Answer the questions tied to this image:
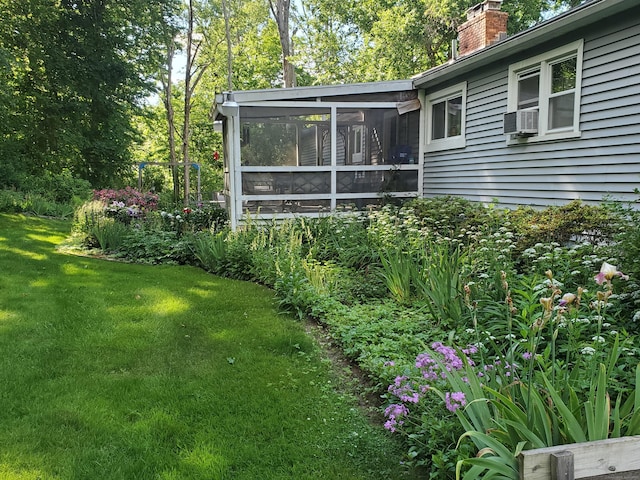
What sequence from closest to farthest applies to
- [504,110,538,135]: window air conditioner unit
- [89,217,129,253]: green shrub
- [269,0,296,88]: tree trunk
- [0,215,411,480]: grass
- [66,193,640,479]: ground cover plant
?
1. [66,193,640,479]: ground cover plant
2. [0,215,411,480]: grass
3. [504,110,538,135]: window air conditioner unit
4. [89,217,129,253]: green shrub
5. [269,0,296,88]: tree trunk

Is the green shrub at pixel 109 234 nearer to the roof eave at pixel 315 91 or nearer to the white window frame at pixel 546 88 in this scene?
the roof eave at pixel 315 91

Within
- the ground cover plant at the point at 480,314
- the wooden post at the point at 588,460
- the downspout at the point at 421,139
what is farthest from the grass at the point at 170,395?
the downspout at the point at 421,139


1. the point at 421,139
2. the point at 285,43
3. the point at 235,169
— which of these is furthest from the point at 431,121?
the point at 285,43

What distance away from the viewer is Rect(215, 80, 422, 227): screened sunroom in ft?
28.2

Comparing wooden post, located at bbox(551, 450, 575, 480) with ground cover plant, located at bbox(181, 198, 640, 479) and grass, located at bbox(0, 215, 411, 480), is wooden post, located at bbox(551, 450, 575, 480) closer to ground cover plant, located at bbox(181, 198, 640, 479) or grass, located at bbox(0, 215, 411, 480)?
ground cover plant, located at bbox(181, 198, 640, 479)

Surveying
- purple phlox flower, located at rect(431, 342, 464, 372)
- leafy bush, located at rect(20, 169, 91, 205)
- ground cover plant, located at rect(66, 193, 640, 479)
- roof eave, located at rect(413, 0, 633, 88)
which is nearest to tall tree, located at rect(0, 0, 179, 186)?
leafy bush, located at rect(20, 169, 91, 205)

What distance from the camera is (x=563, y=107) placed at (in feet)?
21.4

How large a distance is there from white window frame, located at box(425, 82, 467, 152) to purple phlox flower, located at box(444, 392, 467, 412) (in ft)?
23.1

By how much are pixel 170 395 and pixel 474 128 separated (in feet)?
23.1

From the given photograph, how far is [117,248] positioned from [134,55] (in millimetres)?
11319

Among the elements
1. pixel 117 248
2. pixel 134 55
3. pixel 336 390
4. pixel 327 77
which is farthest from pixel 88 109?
pixel 336 390

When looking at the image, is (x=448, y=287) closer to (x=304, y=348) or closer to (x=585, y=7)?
(x=304, y=348)

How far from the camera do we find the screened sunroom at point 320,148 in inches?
338

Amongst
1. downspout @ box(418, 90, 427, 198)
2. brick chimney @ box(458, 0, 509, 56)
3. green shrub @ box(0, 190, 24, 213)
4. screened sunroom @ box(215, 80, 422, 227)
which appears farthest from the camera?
green shrub @ box(0, 190, 24, 213)
